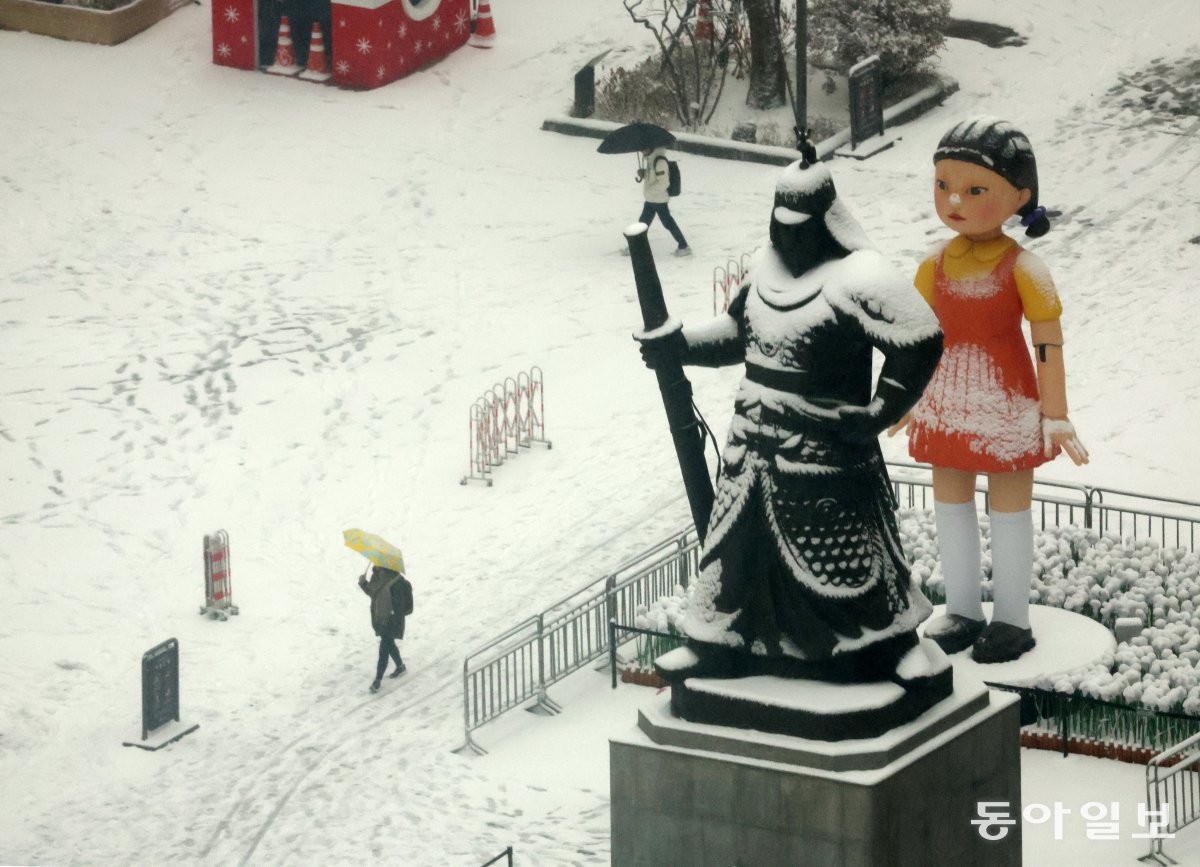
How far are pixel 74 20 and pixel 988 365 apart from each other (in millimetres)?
20899

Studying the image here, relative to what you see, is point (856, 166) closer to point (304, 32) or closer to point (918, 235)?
point (918, 235)

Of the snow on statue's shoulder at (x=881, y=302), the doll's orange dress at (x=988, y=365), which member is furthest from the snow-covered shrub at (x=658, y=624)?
the snow on statue's shoulder at (x=881, y=302)

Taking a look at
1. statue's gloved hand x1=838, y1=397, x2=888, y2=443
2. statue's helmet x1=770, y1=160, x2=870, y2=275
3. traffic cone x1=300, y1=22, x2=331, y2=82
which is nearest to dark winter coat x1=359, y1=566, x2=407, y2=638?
statue's helmet x1=770, y1=160, x2=870, y2=275

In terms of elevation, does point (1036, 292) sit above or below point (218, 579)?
above

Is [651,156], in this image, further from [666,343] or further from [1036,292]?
[666,343]

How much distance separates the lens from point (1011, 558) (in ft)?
48.4

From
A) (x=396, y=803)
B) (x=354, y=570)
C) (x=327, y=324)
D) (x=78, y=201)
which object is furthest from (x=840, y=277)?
(x=78, y=201)

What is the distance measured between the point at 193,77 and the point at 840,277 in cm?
2151

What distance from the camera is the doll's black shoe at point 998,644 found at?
1491cm

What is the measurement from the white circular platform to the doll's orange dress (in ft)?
4.53

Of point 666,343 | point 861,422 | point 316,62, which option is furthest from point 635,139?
point 861,422

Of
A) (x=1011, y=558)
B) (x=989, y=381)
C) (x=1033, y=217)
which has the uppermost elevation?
(x=1033, y=217)

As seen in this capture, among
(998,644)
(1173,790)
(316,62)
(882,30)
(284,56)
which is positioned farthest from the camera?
(284,56)

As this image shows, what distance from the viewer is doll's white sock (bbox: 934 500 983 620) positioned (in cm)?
1477
